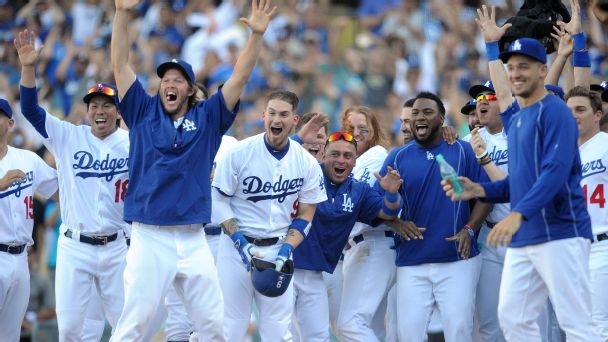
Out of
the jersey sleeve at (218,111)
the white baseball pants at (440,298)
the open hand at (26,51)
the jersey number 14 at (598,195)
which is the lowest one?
the white baseball pants at (440,298)

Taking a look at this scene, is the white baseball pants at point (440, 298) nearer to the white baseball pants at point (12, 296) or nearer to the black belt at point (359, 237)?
the black belt at point (359, 237)

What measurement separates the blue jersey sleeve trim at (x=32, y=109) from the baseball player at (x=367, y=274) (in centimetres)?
283

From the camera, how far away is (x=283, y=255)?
7648mm

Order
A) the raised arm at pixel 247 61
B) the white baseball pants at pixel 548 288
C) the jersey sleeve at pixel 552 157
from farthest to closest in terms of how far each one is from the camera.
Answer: the raised arm at pixel 247 61, the white baseball pants at pixel 548 288, the jersey sleeve at pixel 552 157

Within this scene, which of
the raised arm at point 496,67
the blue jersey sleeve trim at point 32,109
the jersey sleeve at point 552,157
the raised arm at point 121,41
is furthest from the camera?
the blue jersey sleeve trim at point 32,109

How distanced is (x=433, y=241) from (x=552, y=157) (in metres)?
2.12

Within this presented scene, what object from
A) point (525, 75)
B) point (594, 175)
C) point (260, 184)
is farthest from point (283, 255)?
point (594, 175)

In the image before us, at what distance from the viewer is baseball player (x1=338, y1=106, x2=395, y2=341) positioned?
8.56 metres

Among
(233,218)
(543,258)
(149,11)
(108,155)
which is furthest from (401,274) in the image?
(149,11)

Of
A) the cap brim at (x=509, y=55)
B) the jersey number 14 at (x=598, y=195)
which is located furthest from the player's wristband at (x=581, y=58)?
the cap brim at (x=509, y=55)

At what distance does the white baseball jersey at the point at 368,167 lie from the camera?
9.02m

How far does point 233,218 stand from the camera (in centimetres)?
795

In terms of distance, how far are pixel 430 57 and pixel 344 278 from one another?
24.1ft

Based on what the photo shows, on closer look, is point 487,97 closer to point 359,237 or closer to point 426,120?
point 426,120
